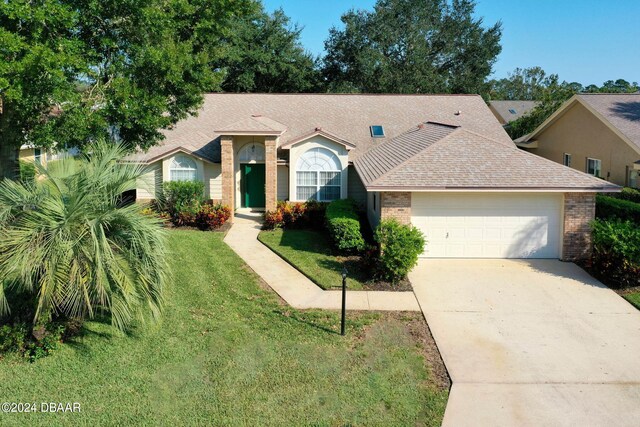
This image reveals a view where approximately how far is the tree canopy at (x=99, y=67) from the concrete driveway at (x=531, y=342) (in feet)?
27.9

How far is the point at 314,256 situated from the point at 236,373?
7293 mm

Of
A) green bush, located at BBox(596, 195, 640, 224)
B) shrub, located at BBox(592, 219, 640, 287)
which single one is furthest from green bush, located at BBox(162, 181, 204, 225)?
green bush, located at BBox(596, 195, 640, 224)

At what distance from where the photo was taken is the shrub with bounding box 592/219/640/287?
13.2m

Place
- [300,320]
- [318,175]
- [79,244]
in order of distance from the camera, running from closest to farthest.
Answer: [79,244] < [300,320] < [318,175]

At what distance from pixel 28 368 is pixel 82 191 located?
305cm

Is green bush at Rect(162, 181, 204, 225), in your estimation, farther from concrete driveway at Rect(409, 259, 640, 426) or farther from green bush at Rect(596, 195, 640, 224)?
green bush at Rect(596, 195, 640, 224)

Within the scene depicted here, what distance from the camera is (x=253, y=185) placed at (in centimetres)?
2278

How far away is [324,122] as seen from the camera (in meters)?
24.6

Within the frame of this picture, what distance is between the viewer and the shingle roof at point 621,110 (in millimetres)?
20547

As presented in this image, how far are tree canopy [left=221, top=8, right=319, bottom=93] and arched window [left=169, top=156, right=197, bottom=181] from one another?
18.1m

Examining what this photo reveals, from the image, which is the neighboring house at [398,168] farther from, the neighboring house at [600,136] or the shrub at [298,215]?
the neighboring house at [600,136]

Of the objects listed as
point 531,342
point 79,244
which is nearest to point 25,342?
point 79,244

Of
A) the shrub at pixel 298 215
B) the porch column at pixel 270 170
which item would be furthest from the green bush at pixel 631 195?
the porch column at pixel 270 170

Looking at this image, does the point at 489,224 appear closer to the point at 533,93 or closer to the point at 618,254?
the point at 618,254
